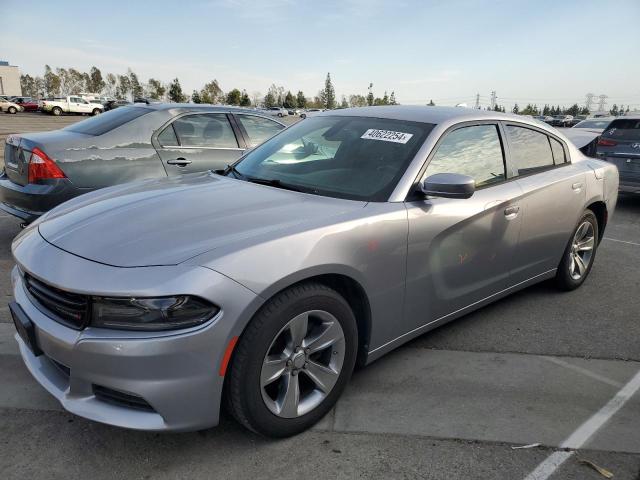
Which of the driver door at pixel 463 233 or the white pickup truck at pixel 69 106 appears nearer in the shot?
the driver door at pixel 463 233

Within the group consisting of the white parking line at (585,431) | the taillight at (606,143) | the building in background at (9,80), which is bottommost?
the white parking line at (585,431)

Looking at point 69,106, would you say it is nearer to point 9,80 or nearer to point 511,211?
point 9,80

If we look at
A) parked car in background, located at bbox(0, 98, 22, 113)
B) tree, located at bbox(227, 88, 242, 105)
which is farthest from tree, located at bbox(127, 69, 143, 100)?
parked car in background, located at bbox(0, 98, 22, 113)

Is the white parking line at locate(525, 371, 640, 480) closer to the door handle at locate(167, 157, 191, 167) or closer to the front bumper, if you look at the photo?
the front bumper

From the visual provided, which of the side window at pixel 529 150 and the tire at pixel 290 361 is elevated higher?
the side window at pixel 529 150

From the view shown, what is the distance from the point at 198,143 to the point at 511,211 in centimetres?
355

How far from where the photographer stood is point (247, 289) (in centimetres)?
209

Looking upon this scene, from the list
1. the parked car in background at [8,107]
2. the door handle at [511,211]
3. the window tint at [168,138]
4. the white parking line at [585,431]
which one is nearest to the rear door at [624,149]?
the door handle at [511,211]

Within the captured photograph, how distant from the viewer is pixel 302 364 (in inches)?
95.7

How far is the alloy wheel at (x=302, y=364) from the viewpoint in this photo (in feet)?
7.63

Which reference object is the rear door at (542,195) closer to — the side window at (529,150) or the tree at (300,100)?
the side window at (529,150)

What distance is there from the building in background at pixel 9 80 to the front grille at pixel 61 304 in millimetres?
91179

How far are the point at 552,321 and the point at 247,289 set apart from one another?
290 centimetres

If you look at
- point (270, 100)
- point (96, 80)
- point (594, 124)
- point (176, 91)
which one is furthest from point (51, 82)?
point (594, 124)
